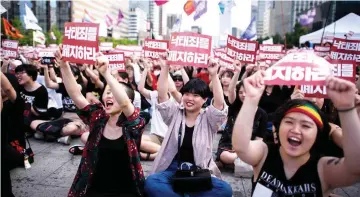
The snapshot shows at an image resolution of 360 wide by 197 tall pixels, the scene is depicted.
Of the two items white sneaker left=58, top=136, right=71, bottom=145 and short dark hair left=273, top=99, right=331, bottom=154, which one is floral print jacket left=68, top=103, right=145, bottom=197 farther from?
white sneaker left=58, top=136, right=71, bottom=145

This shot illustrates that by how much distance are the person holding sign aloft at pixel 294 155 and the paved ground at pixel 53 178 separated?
7.00 feet

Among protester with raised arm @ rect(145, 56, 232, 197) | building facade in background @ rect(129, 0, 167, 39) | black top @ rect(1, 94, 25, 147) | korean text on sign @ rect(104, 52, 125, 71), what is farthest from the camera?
building facade in background @ rect(129, 0, 167, 39)

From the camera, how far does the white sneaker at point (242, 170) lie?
482cm

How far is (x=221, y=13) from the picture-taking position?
40.5 feet

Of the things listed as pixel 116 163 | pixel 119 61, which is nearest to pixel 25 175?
pixel 116 163

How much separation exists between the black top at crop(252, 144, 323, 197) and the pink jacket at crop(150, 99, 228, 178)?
1.26 meters

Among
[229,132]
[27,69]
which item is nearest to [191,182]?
[229,132]

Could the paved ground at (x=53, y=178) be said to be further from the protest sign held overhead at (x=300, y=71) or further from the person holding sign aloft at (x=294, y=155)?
the protest sign held overhead at (x=300, y=71)

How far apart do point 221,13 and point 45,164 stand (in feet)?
29.6

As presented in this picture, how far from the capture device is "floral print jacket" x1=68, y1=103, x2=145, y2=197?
10.0 feet

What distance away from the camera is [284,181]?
2.15 meters

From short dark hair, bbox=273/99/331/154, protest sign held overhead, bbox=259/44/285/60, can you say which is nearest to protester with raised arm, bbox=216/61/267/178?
short dark hair, bbox=273/99/331/154

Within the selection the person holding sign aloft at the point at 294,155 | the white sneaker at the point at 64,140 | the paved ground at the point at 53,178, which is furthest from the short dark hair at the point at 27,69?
the person holding sign aloft at the point at 294,155

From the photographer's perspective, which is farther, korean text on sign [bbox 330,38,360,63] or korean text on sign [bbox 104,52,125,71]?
korean text on sign [bbox 104,52,125,71]
